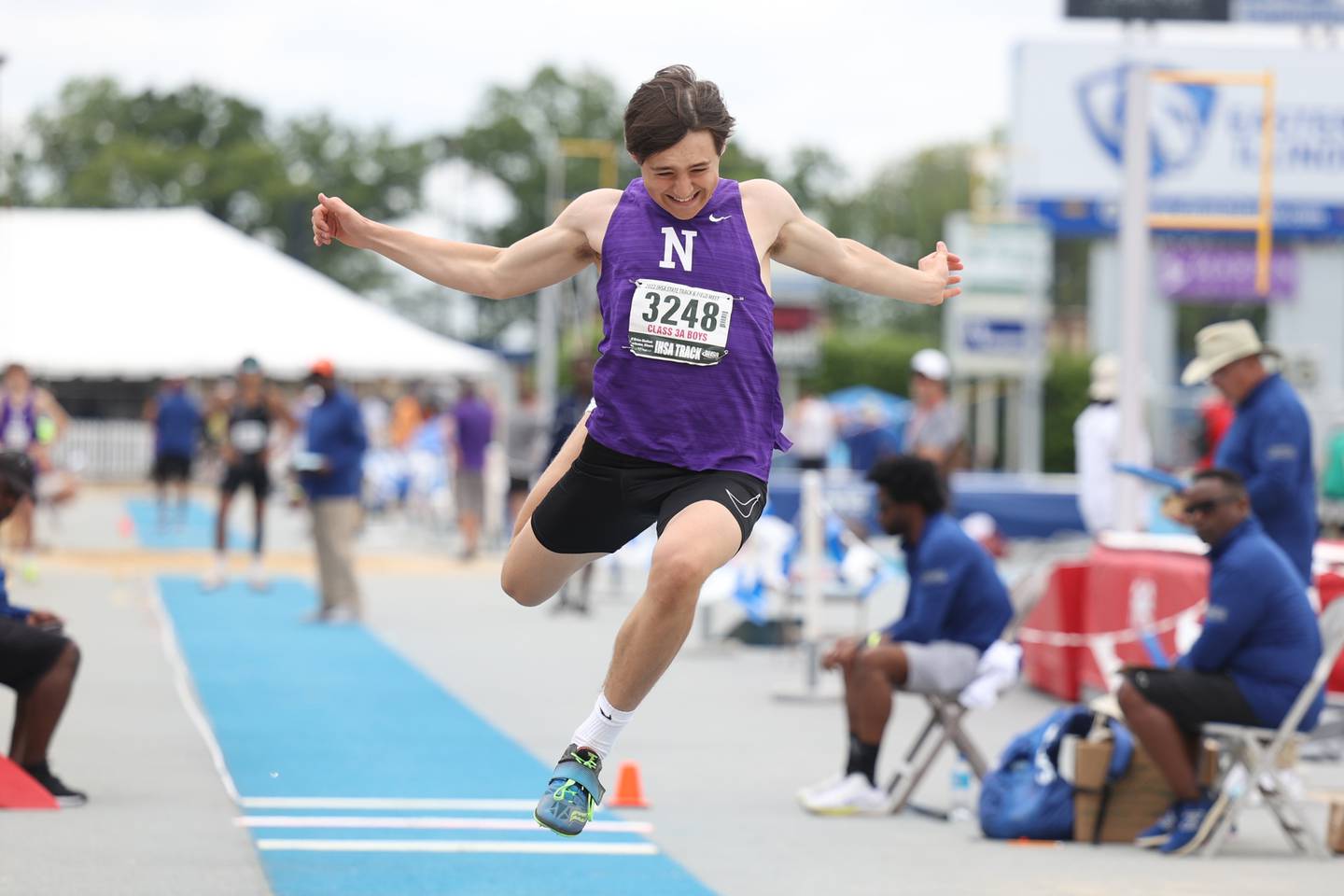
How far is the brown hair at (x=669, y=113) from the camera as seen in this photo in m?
5.39

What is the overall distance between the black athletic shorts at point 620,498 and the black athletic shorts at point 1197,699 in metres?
2.50

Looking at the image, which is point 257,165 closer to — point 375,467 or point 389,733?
point 375,467

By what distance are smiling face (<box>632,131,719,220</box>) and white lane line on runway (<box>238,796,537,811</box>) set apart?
11.1ft

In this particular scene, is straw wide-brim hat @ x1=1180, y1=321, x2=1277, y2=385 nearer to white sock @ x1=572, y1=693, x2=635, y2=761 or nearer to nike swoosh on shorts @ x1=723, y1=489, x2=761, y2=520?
nike swoosh on shorts @ x1=723, y1=489, x2=761, y2=520

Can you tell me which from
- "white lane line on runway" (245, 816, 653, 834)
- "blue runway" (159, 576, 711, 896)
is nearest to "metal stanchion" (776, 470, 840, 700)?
"blue runway" (159, 576, 711, 896)

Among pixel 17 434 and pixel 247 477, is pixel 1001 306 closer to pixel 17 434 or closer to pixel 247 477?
pixel 247 477

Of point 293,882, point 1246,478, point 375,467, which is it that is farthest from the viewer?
point 375,467

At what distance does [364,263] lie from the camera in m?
78.4

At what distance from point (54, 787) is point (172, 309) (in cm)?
1759

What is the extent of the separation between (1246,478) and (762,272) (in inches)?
154

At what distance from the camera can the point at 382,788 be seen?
8.68 metres

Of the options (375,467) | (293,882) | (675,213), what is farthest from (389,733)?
(375,467)

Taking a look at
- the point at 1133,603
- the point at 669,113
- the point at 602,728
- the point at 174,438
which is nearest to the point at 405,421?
the point at 174,438

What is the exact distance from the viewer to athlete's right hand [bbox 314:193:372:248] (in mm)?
5699
